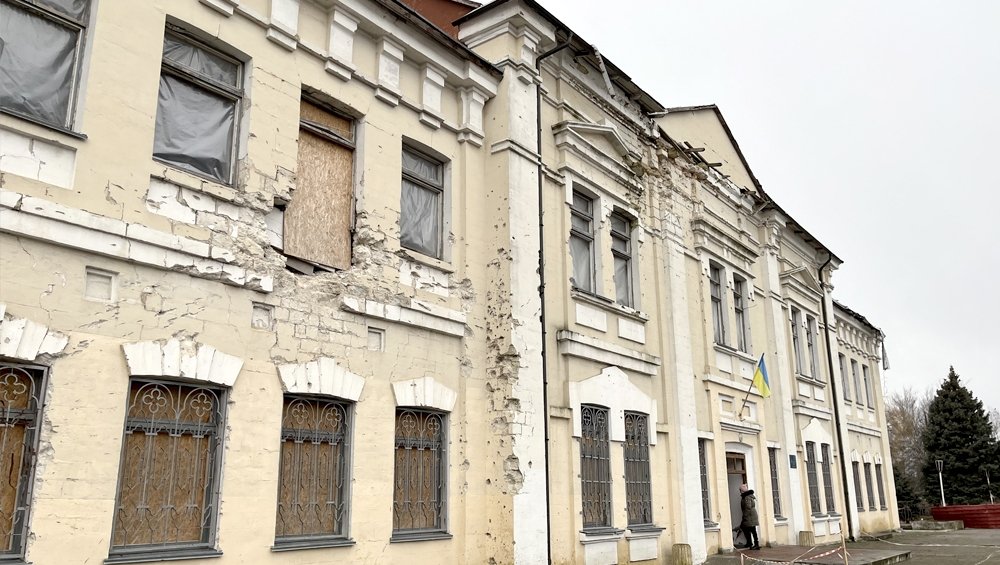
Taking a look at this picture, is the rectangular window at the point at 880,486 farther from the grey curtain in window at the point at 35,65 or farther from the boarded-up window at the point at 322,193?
the grey curtain in window at the point at 35,65

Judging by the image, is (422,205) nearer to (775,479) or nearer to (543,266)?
(543,266)

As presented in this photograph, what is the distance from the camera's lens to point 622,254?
13688 mm

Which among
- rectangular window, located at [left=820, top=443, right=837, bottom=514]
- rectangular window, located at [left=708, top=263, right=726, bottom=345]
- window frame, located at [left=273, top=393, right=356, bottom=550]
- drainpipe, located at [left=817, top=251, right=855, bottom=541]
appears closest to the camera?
window frame, located at [left=273, top=393, right=356, bottom=550]

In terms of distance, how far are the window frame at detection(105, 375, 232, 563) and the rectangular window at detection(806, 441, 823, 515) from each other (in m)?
15.6

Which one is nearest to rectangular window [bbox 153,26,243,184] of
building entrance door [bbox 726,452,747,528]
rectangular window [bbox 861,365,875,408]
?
building entrance door [bbox 726,452,747,528]

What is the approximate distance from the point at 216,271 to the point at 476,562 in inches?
182

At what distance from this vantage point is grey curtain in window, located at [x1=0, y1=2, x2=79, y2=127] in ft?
20.8

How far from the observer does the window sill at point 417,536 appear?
335 inches

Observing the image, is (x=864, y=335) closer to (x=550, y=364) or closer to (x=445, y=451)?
(x=550, y=364)

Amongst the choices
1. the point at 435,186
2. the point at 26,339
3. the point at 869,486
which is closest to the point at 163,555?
the point at 26,339

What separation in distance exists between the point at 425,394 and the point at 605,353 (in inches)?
152

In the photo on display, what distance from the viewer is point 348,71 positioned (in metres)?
9.09

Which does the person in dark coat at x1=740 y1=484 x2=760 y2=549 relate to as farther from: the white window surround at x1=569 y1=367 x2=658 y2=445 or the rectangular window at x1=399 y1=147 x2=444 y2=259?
the rectangular window at x1=399 y1=147 x2=444 y2=259

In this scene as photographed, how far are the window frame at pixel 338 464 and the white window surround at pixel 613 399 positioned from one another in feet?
12.6
